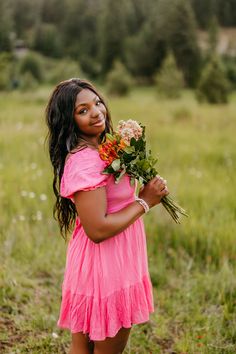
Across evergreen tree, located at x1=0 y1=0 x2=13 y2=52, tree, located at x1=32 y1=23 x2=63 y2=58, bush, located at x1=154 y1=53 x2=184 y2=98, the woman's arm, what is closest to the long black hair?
the woman's arm

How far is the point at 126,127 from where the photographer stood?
7.22 ft

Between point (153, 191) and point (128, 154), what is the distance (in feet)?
0.73

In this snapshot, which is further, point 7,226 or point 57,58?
point 57,58

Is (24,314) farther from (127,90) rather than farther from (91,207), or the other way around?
(127,90)

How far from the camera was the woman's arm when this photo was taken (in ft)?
6.81

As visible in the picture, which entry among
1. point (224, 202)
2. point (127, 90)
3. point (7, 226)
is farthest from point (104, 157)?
point (127, 90)

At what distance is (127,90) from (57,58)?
28.1m

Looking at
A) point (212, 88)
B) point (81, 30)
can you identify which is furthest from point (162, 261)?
point (81, 30)

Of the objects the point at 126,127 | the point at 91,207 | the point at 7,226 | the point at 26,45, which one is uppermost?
the point at 26,45

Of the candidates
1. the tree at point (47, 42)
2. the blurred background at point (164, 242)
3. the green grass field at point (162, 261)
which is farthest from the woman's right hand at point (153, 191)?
the tree at point (47, 42)

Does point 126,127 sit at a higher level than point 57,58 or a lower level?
lower

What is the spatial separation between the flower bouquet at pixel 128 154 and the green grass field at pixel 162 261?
51cm

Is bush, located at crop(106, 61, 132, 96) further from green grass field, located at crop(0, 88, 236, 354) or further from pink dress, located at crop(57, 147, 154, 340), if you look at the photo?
pink dress, located at crop(57, 147, 154, 340)

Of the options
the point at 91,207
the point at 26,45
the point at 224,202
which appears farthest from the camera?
the point at 26,45
